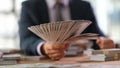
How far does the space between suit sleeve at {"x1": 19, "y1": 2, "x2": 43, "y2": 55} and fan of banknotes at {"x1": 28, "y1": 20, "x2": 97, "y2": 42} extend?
0.29 metres

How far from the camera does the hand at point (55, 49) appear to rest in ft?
4.43

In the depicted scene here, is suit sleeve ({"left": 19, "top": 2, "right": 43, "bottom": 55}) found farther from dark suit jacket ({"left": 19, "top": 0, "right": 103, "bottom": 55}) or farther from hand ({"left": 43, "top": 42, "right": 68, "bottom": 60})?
hand ({"left": 43, "top": 42, "right": 68, "bottom": 60})

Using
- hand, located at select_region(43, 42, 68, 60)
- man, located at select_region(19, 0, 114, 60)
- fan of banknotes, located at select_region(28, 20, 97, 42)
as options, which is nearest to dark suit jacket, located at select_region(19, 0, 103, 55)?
man, located at select_region(19, 0, 114, 60)

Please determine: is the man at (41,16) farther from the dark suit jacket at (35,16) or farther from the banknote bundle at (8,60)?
the banknote bundle at (8,60)

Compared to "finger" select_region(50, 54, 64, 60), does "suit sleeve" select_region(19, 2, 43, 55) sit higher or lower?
higher

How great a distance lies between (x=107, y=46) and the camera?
165 cm

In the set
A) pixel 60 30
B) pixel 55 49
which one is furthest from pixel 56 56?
pixel 60 30

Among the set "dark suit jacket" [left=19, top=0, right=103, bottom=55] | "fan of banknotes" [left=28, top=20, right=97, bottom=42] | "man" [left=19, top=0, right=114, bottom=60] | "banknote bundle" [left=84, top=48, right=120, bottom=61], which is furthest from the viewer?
"dark suit jacket" [left=19, top=0, right=103, bottom=55]

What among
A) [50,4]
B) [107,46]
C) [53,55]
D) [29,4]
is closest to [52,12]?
[50,4]

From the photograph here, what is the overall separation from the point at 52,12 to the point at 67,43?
0.74 m

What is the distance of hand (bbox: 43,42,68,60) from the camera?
53.2 inches

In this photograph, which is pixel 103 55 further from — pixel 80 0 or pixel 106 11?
pixel 106 11

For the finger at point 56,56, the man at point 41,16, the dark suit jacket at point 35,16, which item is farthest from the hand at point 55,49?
the dark suit jacket at point 35,16

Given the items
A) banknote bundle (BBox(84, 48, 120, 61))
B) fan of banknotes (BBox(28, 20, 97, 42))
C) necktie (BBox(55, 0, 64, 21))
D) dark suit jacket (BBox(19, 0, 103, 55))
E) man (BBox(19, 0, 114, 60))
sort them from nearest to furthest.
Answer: fan of banknotes (BBox(28, 20, 97, 42)), banknote bundle (BBox(84, 48, 120, 61)), man (BBox(19, 0, 114, 60)), dark suit jacket (BBox(19, 0, 103, 55)), necktie (BBox(55, 0, 64, 21))
